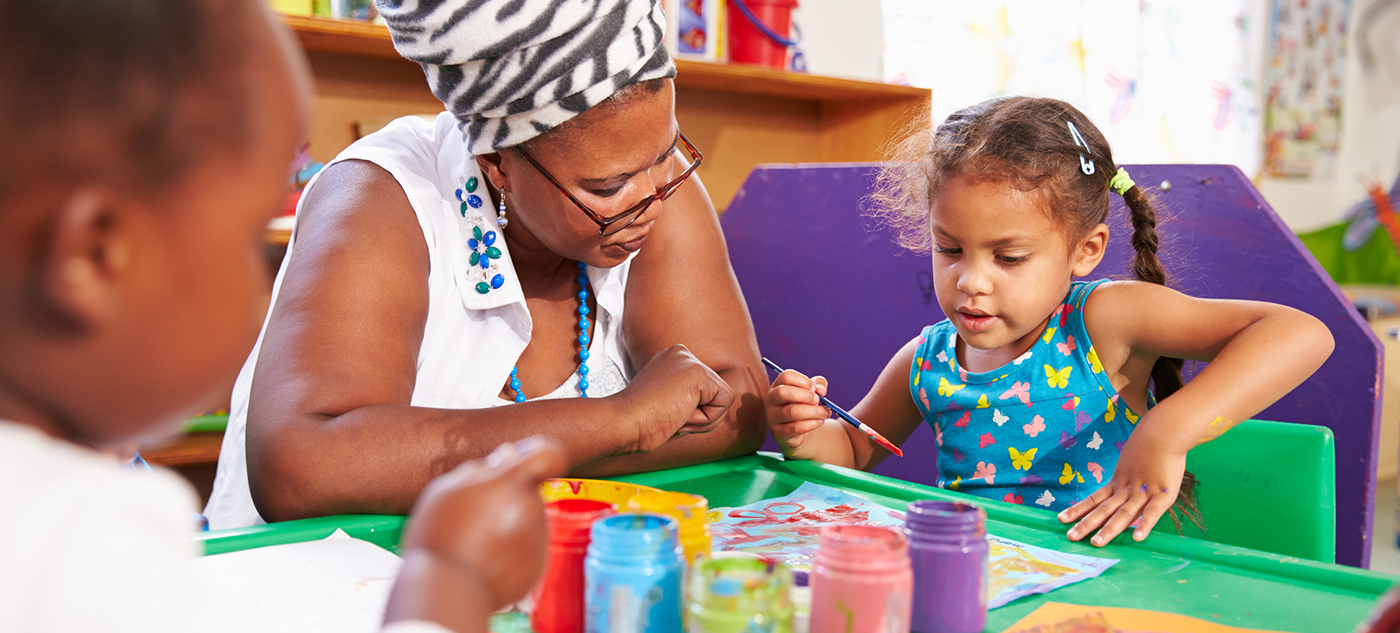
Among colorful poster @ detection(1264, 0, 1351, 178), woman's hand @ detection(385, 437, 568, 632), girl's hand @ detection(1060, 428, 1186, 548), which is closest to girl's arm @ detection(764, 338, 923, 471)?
girl's hand @ detection(1060, 428, 1186, 548)

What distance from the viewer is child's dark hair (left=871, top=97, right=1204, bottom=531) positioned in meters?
1.19

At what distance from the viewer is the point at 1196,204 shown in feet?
4.45

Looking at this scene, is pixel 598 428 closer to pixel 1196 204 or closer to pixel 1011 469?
pixel 1011 469

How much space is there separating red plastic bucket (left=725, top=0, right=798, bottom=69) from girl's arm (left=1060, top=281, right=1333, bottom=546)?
1.46 meters

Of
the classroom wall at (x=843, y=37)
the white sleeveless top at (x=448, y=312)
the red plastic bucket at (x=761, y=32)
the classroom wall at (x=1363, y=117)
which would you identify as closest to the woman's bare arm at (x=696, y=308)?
the white sleeveless top at (x=448, y=312)

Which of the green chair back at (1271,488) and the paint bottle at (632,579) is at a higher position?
the paint bottle at (632,579)

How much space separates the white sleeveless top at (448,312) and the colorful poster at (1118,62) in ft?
6.72

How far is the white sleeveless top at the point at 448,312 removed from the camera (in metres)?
1.12

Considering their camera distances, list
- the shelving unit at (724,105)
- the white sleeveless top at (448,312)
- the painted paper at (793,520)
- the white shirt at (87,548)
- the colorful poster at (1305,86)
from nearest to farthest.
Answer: the white shirt at (87,548), the painted paper at (793,520), the white sleeveless top at (448,312), the shelving unit at (724,105), the colorful poster at (1305,86)

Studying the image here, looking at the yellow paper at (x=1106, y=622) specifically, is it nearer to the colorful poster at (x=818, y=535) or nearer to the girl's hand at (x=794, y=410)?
the colorful poster at (x=818, y=535)

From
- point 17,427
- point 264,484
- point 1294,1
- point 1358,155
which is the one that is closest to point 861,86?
point 264,484

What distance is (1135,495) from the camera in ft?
2.86

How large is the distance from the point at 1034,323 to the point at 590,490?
0.63 metres

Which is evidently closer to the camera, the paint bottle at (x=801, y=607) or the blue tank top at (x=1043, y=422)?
the paint bottle at (x=801, y=607)
